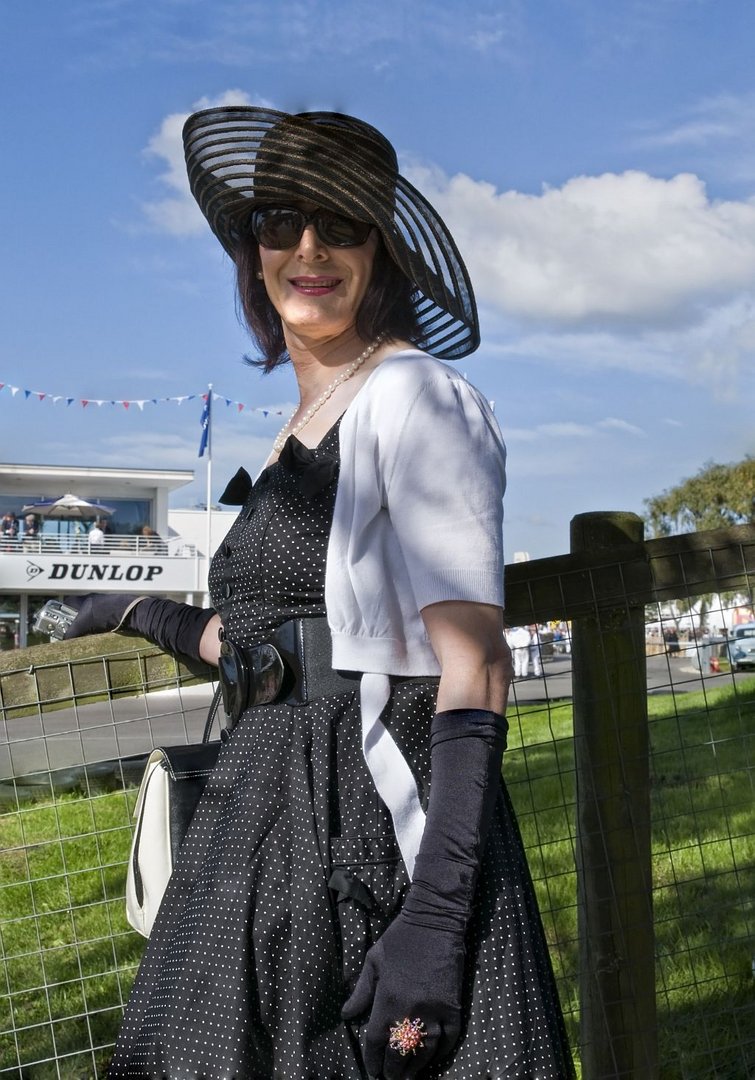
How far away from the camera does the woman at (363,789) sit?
1.57 m

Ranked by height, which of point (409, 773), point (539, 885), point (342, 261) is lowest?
point (539, 885)

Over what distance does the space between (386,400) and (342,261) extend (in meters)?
0.38

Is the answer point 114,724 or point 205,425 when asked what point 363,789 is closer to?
point 114,724

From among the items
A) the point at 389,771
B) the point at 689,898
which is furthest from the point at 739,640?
the point at 689,898

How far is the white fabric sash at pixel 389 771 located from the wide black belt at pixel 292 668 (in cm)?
6

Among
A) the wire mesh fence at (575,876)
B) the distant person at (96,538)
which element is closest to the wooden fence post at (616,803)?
the wire mesh fence at (575,876)

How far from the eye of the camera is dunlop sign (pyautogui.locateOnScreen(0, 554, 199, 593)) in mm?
49500

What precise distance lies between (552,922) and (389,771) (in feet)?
6.80

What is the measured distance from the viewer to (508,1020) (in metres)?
1.57

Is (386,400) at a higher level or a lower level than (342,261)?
lower

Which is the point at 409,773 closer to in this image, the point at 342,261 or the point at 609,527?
the point at 342,261

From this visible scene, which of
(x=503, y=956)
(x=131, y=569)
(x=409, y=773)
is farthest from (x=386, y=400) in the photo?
(x=131, y=569)

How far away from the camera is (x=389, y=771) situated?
1669 millimetres

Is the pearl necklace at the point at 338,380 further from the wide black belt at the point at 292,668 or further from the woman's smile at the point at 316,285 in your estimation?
the wide black belt at the point at 292,668
